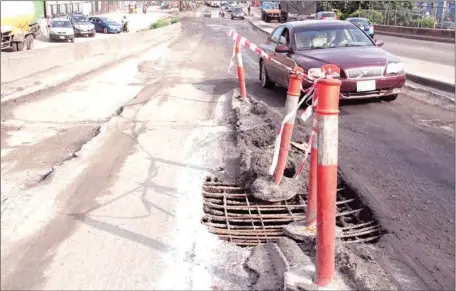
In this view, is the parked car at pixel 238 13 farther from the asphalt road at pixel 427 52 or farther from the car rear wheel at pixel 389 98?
the car rear wheel at pixel 389 98

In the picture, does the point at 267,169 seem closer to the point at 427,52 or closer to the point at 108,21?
the point at 427,52

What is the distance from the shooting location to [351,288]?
10.4 feet

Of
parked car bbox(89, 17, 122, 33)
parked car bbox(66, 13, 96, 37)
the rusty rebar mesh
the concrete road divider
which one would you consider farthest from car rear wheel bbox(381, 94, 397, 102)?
parked car bbox(89, 17, 122, 33)

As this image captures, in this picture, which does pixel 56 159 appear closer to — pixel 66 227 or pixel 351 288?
pixel 66 227

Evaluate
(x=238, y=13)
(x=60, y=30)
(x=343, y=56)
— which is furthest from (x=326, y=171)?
(x=238, y=13)

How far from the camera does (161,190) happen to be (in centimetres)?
503

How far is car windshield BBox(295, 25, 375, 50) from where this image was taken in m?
10.3

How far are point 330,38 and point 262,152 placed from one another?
5.14m

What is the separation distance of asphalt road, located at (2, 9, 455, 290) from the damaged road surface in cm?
1

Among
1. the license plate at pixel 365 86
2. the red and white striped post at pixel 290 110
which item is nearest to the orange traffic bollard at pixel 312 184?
the red and white striped post at pixel 290 110

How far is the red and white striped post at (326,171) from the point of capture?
9.99 ft

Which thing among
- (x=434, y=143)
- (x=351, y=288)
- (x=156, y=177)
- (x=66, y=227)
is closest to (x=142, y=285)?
(x=66, y=227)

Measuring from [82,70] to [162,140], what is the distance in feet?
29.4

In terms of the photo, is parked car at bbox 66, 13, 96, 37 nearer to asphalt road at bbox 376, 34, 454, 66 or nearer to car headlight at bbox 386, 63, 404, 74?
asphalt road at bbox 376, 34, 454, 66
